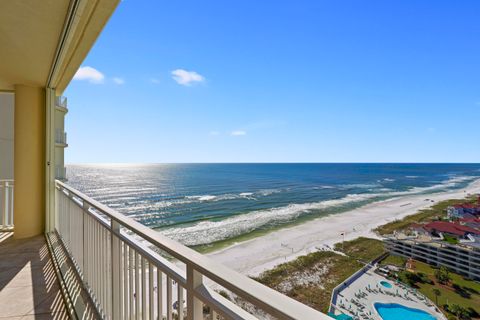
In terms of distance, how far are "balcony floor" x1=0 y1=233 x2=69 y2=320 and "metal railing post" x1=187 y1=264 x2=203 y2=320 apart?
58.5 inches

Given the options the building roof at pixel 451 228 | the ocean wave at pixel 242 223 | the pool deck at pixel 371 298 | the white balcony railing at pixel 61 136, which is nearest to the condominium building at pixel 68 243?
the white balcony railing at pixel 61 136

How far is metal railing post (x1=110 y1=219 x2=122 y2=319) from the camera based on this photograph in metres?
1.20

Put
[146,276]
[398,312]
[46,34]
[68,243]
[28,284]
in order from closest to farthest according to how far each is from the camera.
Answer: [146,276] < [46,34] < [28,284] < [68,243] < [398,312]

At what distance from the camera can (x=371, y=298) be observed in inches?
332

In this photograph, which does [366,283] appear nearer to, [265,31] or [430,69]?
[265,31]

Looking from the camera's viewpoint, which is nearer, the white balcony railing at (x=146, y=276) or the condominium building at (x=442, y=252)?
the white balcony railing at (x=146, y=276)

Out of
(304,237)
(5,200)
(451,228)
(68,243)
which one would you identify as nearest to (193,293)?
(68,243)

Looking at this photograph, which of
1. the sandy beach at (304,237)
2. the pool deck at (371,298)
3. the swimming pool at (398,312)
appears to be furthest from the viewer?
the sandy beach at (304,237)

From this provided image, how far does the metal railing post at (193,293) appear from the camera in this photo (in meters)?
0.60

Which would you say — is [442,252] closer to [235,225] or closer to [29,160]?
[235,225]

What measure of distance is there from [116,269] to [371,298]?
9740 mm

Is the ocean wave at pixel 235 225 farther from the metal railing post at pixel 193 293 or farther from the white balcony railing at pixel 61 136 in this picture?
the metal railing post at pixel 193 293

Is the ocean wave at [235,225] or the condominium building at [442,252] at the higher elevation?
the ocean wave at [235,225]

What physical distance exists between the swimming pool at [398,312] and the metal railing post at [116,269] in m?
9.28
